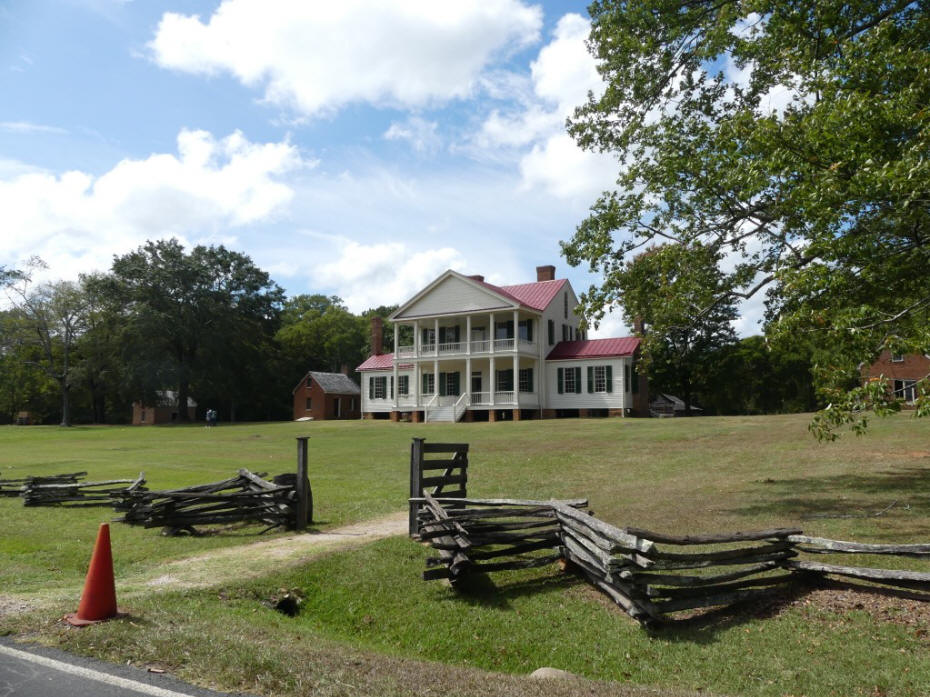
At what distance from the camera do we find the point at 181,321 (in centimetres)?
5881

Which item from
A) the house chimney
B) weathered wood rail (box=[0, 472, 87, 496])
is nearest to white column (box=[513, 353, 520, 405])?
the house chimney

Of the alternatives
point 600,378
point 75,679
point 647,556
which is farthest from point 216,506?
point 600,378

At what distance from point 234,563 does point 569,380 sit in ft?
119

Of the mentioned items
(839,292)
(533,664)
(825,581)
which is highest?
(839,292)

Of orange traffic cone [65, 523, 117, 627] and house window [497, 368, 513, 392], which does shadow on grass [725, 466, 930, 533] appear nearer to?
orange traffic cone [65, 523, 117, 627]

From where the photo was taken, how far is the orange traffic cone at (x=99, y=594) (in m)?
6.22

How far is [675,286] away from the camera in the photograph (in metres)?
13.5

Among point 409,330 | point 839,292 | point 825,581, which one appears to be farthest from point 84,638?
point 409,330

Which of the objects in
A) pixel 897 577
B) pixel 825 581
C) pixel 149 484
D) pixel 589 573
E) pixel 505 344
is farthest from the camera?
pixel 505 344

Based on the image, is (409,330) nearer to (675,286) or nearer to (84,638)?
(675,286)

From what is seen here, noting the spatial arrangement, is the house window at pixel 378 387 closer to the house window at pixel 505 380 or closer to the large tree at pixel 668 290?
the house window at pixel 505 380

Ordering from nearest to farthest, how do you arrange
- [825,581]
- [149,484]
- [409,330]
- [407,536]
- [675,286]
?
[825,581]
[407,536]
[675,286]
[149,484]
[409,330]

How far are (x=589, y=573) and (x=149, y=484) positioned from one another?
1242 centimetres

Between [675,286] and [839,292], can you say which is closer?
[839,292]
